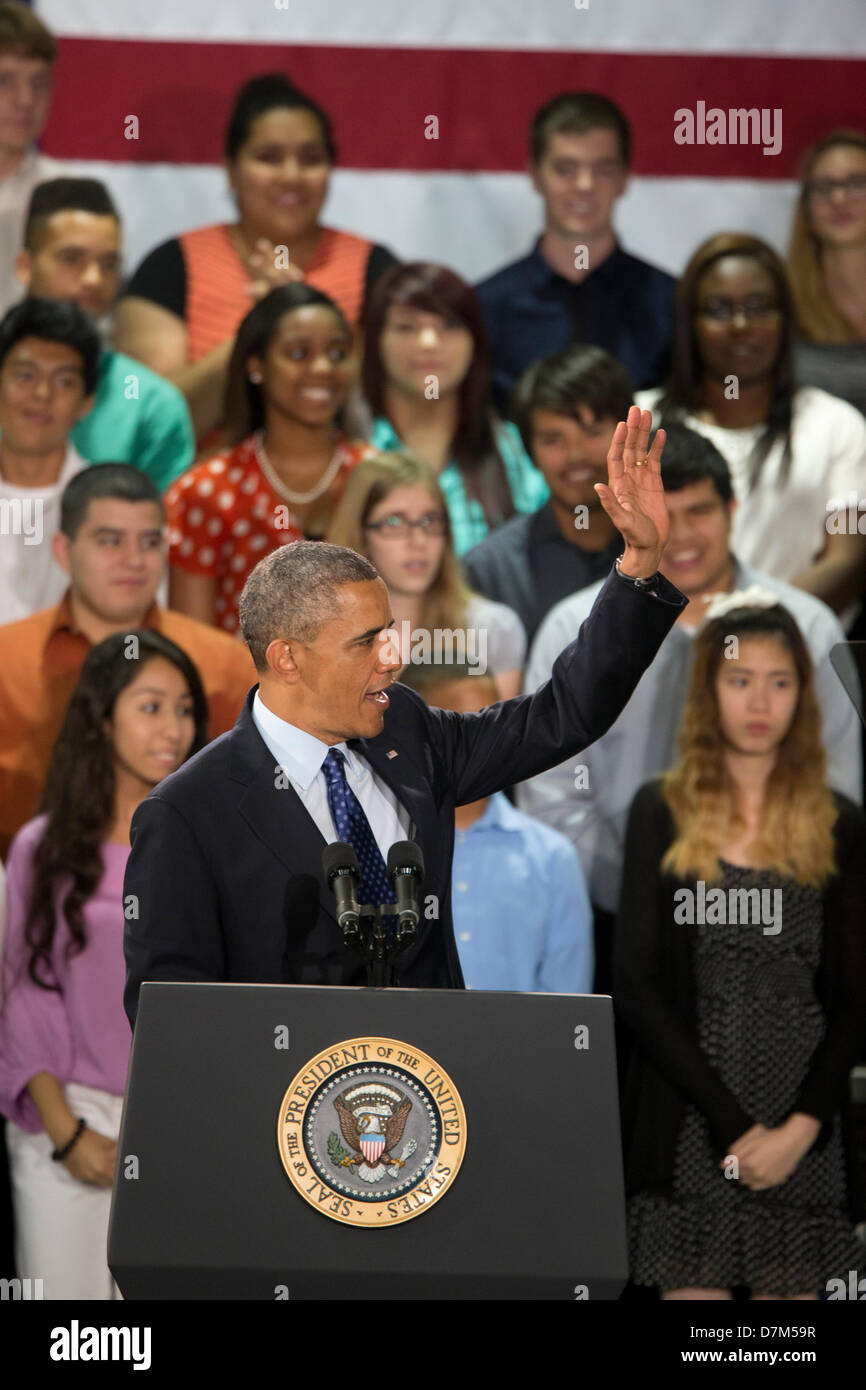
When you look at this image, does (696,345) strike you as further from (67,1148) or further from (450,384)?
(67,1148)

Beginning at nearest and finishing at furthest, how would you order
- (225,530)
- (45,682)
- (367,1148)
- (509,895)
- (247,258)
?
(367,1148)
(509,895)
(45,682)
(225,530)
(247,258)

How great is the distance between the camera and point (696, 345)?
17.6ft

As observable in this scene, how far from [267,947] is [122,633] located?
2243mm

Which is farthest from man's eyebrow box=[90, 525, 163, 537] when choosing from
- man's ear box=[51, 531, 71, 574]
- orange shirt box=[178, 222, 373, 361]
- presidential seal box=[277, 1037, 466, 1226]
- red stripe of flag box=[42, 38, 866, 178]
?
presidential seal box=[277, 1037, 466, 1226]

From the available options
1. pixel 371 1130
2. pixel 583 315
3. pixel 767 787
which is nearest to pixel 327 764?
pixel 371 1130

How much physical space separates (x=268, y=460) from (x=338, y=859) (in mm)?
3246

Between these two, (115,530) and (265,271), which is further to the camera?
(265,271)

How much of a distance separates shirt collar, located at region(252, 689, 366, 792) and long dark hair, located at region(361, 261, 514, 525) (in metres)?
2.76

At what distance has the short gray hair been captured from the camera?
2.46 m

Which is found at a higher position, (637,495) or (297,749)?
(637,495)

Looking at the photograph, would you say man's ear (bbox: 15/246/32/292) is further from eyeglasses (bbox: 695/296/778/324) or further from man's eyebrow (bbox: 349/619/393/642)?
man's eyebrow (bbox: 349/619/393/642)

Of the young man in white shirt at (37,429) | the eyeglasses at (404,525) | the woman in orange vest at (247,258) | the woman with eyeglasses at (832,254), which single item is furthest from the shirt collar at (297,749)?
the woman with eyeglasses at (832,254)
